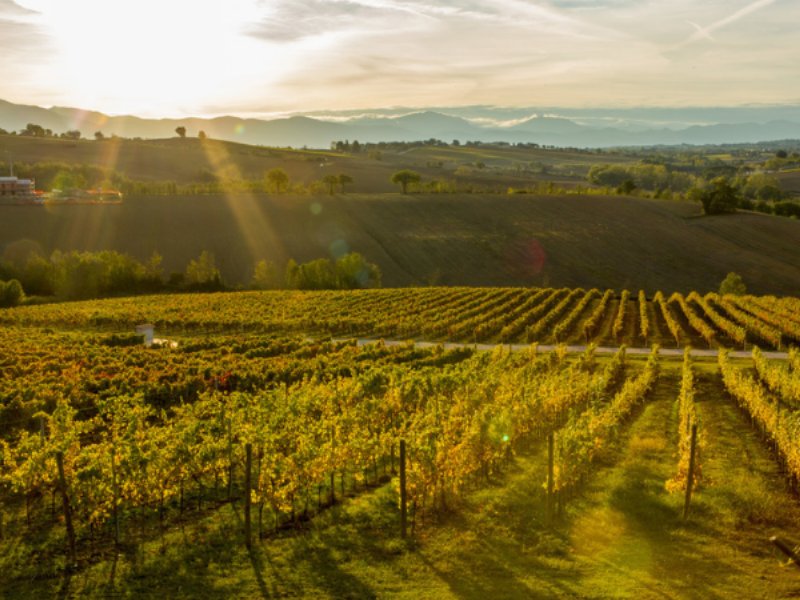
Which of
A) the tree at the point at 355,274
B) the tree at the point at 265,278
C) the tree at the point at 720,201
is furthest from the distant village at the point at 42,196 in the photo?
the tree at the point at 720,201

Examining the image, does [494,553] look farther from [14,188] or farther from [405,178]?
[405,178]

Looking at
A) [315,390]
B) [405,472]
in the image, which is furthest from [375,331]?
[405,472]

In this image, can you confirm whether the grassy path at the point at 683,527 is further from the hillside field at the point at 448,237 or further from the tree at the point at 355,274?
the hillside field at the point at 448,237

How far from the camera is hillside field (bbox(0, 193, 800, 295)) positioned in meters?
97.8

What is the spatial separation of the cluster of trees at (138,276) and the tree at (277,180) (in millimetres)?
46495

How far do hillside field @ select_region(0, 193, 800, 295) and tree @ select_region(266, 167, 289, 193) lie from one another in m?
11.6

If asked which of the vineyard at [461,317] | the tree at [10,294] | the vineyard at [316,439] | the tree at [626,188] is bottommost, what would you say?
the tree at [10,294]

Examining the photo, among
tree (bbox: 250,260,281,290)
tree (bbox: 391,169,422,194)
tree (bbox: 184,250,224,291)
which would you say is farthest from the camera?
tree (bbox: 391,169,422,194)

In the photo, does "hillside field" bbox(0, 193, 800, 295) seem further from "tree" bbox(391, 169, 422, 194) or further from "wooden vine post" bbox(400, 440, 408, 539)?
"wooden vine post" bbox(400, 440, 408, 539)

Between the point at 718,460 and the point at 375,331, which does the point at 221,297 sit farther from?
the point at 718,460

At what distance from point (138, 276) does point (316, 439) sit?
233 feet

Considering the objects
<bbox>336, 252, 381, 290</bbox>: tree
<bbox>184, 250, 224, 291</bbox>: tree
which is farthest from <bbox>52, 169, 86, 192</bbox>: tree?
<bbox>336, 252, 381, 290</bbox>: tree

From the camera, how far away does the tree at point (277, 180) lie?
135 meters

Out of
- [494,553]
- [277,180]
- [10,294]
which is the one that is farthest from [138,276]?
[494,553]
